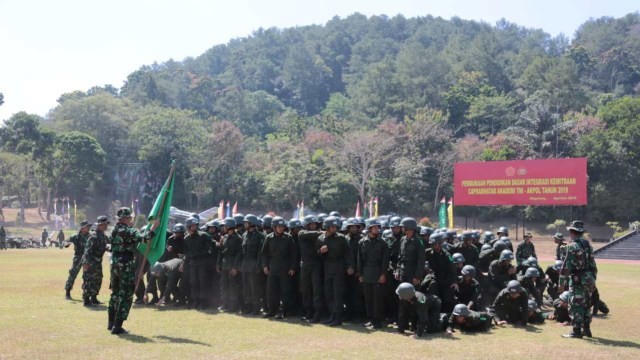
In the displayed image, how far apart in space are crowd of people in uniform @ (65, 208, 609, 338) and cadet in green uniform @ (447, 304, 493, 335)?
0.06ft

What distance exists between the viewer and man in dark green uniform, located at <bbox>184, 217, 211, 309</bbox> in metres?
14.9

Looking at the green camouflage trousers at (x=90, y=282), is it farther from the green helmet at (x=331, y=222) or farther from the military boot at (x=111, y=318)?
the green helmet at (x=331, y=222)

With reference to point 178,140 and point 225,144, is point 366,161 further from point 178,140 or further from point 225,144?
point 178,140

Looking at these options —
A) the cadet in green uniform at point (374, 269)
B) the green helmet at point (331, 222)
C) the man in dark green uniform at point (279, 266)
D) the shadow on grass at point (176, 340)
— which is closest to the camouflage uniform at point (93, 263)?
the man in dark green uniform at point (279, 266)

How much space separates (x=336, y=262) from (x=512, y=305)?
3.44 m

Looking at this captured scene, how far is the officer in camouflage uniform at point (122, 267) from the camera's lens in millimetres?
11164

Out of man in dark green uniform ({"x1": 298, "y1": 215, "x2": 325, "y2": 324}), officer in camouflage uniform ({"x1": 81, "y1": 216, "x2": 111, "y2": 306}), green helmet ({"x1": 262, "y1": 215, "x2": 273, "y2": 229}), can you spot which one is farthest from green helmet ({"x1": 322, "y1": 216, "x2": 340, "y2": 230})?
officer in camouflage uniform ({"x1": 81, "y1": 216, "x2": 111, "y2": 306})

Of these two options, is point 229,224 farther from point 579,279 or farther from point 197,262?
point 579,279

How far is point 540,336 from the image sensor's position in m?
11.7

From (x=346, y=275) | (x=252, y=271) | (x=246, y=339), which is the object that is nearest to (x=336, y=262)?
(x=346, y=275)

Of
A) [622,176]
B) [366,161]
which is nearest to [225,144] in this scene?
[366,161]

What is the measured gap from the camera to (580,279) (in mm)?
11461

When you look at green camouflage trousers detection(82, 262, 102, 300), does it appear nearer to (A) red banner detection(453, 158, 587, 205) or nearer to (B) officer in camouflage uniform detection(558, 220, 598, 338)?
(B) officer in camouflage uniform detection(558, 220, 598, 338)

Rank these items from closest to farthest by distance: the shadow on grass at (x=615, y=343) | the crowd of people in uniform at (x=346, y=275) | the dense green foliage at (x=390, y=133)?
the shadow on grass at (x=615, y=343), the crowd of people in uniform at (x=346, y=275), the dense green foliage at (x=390, y=133)
